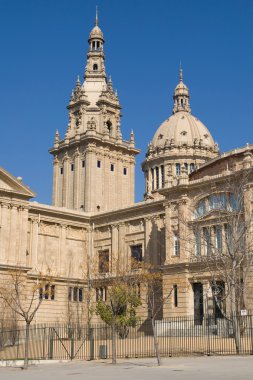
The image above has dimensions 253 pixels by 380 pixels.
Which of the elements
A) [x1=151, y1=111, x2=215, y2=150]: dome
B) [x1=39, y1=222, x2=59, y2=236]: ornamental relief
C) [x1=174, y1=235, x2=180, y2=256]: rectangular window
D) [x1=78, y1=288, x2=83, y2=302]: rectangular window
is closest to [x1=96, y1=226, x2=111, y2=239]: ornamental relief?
[x1=39, y1=222, x2=59, y2=236]: ornamental relief

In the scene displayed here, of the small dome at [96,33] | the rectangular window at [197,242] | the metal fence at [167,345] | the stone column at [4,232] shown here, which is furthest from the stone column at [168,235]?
the small dome at [96,33]

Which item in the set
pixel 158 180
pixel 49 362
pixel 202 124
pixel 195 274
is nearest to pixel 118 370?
pixel 49 362

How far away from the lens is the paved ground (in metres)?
24.8

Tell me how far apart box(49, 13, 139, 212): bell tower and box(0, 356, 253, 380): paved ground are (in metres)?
56.3

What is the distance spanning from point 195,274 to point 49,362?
22.2 metres

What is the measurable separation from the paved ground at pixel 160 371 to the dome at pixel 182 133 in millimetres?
85913

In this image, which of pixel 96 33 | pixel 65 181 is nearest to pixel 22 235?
pixel 65 181

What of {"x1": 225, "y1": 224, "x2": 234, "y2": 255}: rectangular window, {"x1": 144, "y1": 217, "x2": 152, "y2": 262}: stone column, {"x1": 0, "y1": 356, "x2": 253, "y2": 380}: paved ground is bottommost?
{"x1": 0, "y1": 356, "x2": 253, "y2": 380}: paved ground

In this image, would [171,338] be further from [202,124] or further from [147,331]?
[202,124]

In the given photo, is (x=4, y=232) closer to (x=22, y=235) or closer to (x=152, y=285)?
(x=22, y=235)

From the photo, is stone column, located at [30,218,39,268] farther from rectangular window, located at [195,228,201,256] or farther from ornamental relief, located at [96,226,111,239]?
rectangular window, located at [195,228,201,256]

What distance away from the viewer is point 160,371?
1107 inches

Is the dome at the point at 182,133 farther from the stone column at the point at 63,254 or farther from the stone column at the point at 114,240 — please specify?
the stone column at the point at 63,254

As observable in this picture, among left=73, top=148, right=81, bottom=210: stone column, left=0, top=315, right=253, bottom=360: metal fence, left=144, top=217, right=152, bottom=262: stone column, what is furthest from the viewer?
left=73, top=148, right=81, bottom=210: stone column
